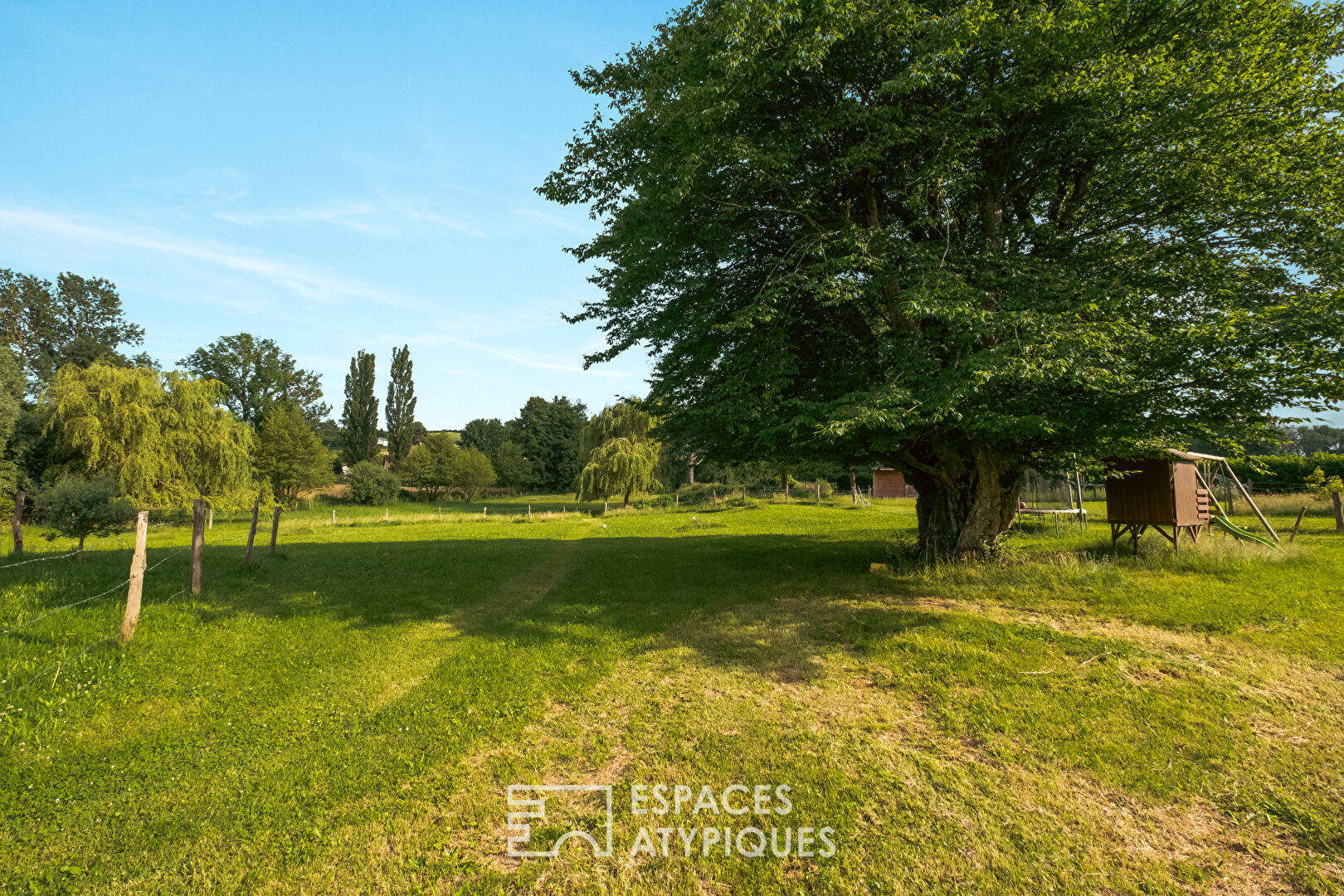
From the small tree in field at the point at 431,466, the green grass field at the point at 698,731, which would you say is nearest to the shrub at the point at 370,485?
the small tree in field at the point at 431,466

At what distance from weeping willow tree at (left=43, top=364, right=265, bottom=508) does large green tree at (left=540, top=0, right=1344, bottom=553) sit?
30.1 meters

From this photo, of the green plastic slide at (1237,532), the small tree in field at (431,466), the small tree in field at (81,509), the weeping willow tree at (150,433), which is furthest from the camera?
the small tree in field at (431,466)

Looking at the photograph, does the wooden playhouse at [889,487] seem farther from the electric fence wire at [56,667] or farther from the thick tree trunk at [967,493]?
the electric fence wire at [56,667]

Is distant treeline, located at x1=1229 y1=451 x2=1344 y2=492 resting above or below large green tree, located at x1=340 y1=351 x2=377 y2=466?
below

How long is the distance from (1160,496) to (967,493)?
4958mm

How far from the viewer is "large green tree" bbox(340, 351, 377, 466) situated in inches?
2594

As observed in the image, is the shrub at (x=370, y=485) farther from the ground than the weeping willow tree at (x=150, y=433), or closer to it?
closer to it

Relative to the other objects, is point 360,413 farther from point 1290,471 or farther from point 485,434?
point 1290,471

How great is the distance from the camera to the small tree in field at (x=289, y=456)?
50562 mm

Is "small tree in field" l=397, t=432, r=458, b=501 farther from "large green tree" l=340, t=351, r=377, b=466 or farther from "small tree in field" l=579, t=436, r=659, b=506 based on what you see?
"small tree in field" l=579, t=436, r=659, b=506

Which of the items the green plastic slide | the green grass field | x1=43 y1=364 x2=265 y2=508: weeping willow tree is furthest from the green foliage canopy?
the green plastic slide

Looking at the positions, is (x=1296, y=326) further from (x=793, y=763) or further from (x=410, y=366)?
(x=410, y=366)

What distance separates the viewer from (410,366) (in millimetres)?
69875

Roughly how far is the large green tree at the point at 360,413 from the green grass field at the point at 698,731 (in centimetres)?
5936
